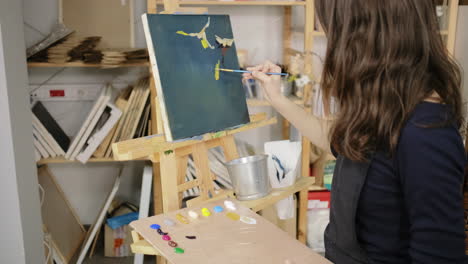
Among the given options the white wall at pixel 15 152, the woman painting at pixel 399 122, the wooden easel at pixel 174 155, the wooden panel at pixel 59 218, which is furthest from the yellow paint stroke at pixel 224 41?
the wooden panel at pixel 59 218

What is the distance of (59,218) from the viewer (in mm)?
2760

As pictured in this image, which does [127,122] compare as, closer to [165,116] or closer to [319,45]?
[165,116]

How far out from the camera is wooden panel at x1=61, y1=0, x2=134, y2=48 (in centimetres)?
265

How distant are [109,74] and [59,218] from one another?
922 millimetres

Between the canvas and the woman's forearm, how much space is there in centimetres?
21

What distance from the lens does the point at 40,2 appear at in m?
2.67

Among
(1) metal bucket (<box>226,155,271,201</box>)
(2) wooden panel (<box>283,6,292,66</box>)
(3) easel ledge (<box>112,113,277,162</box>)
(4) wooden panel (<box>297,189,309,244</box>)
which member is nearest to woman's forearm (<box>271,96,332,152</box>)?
(1) metal bucket (<box>226,155,271,201</box>)

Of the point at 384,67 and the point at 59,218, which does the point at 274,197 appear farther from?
the point at 59,218

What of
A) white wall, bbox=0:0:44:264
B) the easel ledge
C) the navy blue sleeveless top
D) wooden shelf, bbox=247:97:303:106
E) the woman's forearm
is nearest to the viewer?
the navy blue sleeveless top

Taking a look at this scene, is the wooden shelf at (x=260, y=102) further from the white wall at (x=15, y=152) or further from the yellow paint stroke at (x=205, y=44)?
the white wall at (x=15, y=152)

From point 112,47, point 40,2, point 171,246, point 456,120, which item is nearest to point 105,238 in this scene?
point 112,47

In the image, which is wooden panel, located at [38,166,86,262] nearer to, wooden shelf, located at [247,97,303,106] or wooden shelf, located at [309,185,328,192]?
wooden shelf, located at [247,97,303,106]

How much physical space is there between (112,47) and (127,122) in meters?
0.49

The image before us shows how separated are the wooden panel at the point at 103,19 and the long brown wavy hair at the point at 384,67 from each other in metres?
1.91
